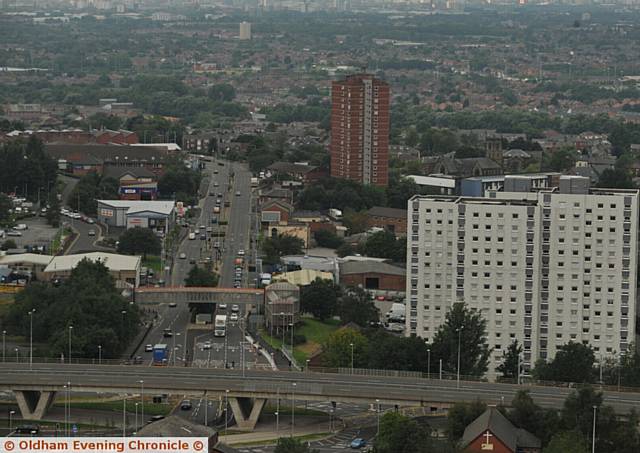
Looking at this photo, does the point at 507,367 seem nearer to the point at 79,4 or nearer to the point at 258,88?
the point at 258,88

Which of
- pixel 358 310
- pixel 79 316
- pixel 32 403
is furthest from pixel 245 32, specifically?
pixel 32 403

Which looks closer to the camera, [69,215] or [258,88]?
[69,215]

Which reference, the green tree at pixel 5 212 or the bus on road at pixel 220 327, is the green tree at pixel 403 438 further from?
the green tree at pixel 5 212

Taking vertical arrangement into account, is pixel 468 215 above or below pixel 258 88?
above

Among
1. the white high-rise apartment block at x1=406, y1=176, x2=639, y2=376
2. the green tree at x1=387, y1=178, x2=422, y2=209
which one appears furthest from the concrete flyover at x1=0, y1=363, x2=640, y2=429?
the green tree at x1=387, y1=178, x2=422, y2=209

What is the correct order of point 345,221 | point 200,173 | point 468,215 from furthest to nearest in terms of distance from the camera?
point 200,173, point 345,221, point 468,215

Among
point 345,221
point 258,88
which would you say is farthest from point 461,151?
point 258,88

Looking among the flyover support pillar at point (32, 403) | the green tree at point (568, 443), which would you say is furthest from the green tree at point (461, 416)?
the flyover support pillar at point (32, 403)

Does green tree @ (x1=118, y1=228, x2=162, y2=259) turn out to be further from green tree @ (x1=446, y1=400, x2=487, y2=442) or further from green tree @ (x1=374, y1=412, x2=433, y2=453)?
green tree @ (x1=374, y1=412, x2=433, y2=453)
